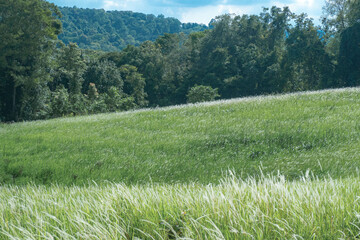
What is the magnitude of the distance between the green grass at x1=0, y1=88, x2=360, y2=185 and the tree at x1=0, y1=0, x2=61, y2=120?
727 inches

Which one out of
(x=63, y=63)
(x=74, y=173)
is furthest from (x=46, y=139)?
(x=63, y=63)

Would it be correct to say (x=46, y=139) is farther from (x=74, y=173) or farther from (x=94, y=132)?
(x=74, y=173)

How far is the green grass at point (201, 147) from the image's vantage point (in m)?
7.14

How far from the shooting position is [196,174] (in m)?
7.02

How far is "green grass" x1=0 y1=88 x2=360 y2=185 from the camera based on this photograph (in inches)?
281

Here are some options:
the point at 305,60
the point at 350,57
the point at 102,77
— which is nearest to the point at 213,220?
the point at 350,57

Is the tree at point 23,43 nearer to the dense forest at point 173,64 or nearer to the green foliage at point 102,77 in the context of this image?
the dense forest at point 173,64

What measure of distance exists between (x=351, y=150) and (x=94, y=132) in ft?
28.5

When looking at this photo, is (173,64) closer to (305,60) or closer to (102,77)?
(102,77)

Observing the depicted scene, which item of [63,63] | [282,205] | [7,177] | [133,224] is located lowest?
[7,177]

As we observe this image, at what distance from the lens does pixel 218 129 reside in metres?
10.3

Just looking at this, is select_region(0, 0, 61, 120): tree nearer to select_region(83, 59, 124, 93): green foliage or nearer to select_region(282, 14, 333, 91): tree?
select_region(83, 59, 124, 93): green foliage

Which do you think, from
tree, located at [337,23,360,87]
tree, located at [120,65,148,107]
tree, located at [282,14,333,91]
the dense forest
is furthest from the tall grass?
tree, located at [120,65,148,107]

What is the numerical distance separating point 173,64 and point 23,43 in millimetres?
38970
